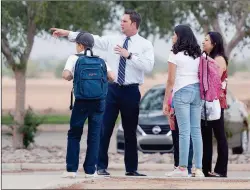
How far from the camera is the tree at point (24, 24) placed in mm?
18562

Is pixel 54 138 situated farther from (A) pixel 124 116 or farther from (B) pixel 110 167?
(A) pixel 124 116

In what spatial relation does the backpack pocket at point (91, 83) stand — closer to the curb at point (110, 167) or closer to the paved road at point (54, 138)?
the curb at point (110, 167)

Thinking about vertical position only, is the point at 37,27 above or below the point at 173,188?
above

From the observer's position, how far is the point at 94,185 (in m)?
10.3

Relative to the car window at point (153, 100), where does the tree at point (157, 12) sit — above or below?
above

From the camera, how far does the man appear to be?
1168cm

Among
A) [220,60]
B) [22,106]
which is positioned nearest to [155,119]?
[22,106]

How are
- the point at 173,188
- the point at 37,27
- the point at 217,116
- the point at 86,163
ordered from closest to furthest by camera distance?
the point at 173,188, the point at 86,163, the point at 217,116, the point at 37,27

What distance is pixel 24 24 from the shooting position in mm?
19078

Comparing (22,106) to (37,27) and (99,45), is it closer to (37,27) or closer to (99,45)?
(37,27)

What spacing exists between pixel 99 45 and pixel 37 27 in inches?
300

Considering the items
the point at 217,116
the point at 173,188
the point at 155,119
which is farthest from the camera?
the point at 155,119

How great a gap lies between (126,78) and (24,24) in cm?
770

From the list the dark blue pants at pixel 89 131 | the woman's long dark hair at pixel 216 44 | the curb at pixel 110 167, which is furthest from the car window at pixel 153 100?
the dark blue pants at pixel 89 131
